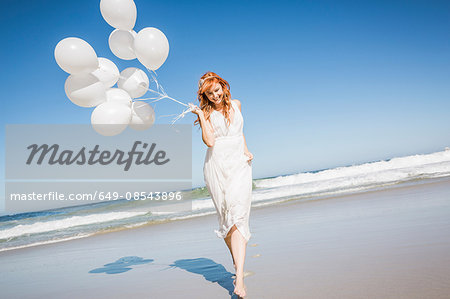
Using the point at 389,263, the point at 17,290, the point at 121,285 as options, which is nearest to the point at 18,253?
the point at 17,290

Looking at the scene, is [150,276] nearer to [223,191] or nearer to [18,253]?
[223,191]

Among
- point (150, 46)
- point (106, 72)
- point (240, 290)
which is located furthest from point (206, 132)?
point (106, 72)

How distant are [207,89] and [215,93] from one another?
9cm

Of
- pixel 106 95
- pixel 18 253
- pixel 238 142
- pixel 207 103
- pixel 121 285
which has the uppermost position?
pixel 106 95

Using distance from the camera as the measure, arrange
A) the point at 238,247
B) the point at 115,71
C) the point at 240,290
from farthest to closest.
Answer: the point at 115,71, the point at 238,247, the point at 240,290

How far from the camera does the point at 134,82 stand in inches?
171

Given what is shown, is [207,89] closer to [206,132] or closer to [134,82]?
[206,132]

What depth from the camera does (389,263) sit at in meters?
3.04

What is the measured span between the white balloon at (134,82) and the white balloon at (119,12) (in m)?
0.65

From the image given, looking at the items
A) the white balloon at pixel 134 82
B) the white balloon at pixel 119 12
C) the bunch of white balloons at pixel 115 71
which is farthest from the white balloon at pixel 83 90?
the white balloon at pixel 119 12

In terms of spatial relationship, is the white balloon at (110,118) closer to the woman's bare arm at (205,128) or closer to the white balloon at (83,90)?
the white balloon at (83,90)

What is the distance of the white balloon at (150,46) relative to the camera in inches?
164

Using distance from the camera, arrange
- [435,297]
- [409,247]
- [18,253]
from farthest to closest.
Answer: [18,253] → [409,247] → [435,297]

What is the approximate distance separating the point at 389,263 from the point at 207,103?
96.8 inches
